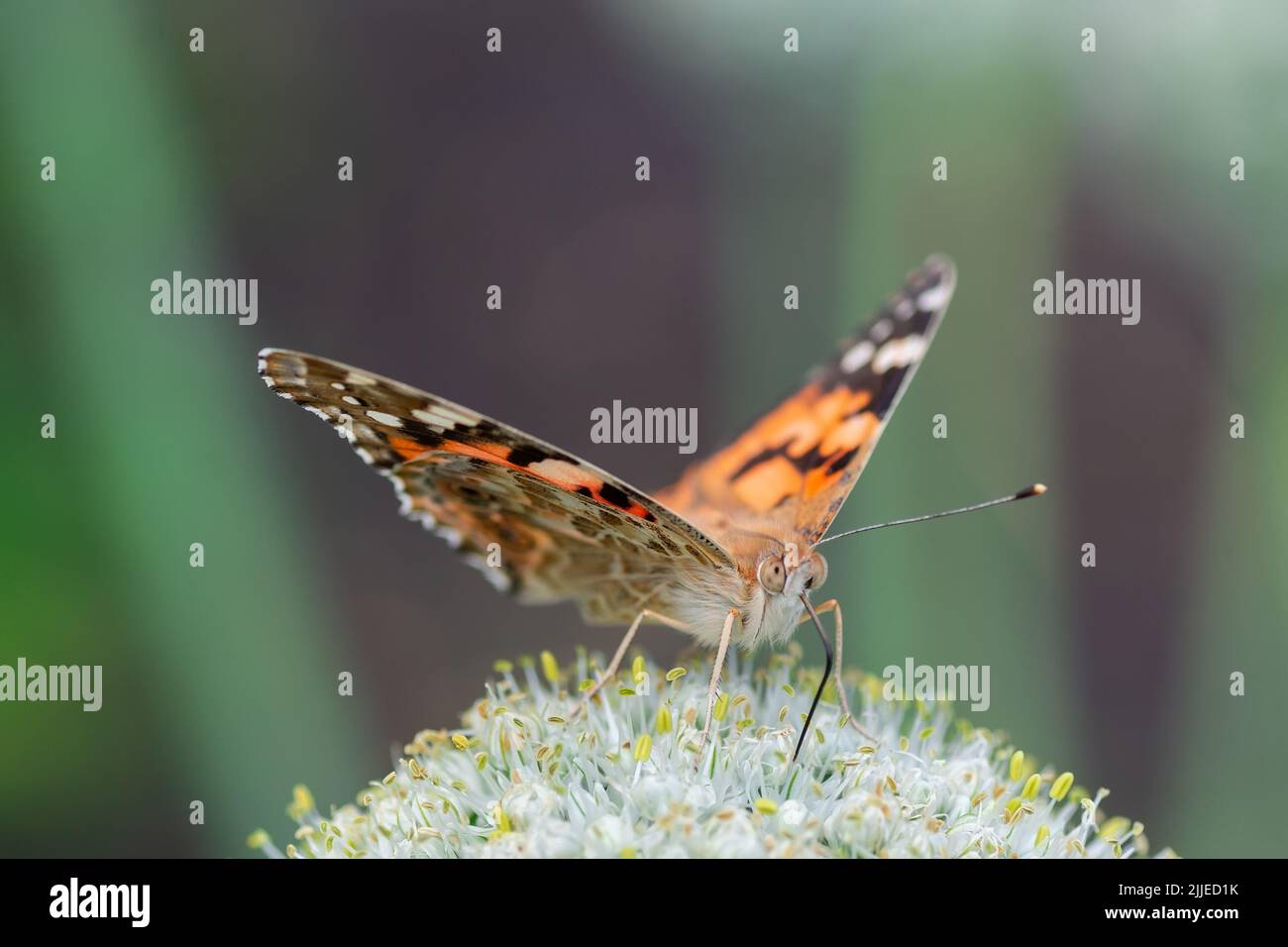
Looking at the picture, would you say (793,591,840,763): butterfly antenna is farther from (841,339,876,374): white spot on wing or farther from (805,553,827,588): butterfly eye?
(841,339,876,374): white spot on wing

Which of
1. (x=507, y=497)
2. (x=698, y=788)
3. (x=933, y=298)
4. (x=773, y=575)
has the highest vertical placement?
(x=933, y=298)

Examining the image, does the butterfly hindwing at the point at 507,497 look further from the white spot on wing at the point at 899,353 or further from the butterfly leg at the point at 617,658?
the white spot on wing at the point at 899,353

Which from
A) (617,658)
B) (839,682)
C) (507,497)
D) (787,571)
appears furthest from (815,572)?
(507,497)

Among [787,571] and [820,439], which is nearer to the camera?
[787,571]

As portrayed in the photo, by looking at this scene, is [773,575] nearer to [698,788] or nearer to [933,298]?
[698,788]

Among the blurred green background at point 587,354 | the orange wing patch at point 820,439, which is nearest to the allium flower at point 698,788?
the orange wing patch at point 820,439

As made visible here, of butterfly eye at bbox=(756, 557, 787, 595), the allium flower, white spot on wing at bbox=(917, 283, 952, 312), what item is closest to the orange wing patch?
white spot on wing at bbox=(917, 283, 952, 312)
